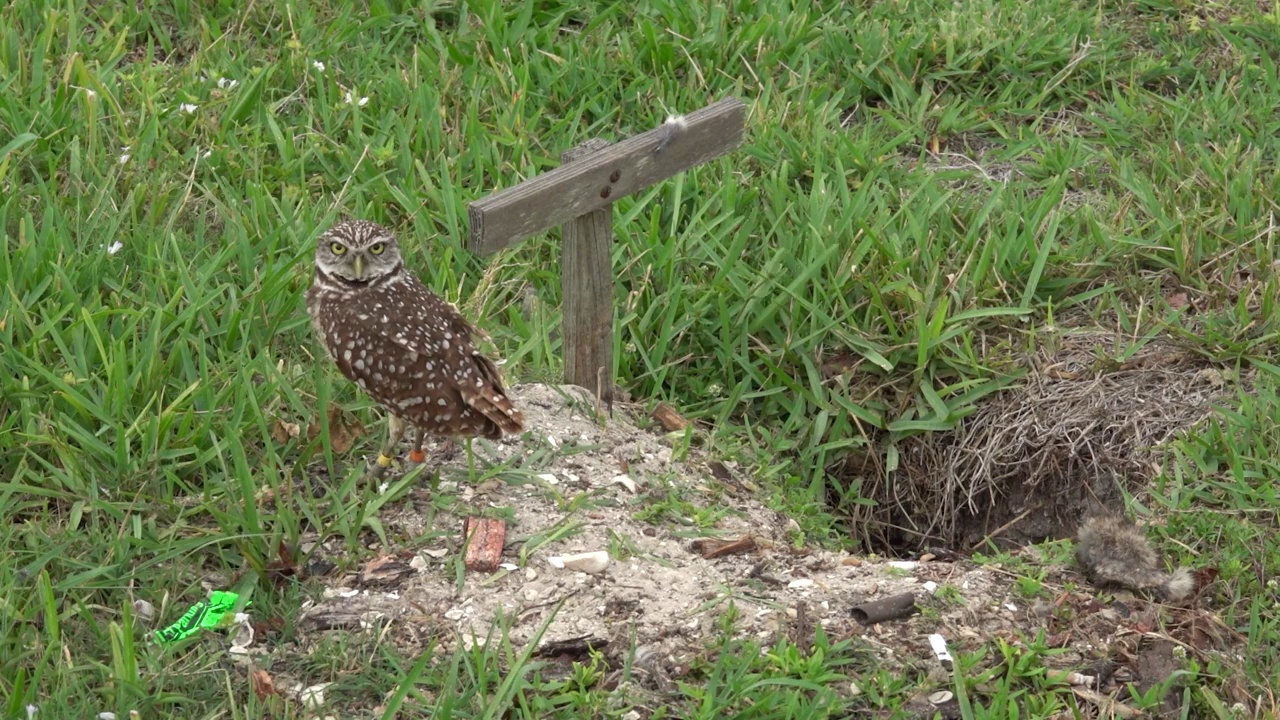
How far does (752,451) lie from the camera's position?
5203mm


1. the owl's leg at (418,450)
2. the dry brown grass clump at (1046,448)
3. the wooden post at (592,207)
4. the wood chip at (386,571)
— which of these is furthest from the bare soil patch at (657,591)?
the dry brown grass clump at (1046,448)

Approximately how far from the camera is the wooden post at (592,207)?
4402 millimetres

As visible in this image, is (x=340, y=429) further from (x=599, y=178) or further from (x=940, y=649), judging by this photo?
(x=940, y=649)

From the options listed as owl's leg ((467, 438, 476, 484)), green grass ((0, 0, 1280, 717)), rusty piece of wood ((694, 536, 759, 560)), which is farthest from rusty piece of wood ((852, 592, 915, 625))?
owl's leg ((467, 438, 476, 484))

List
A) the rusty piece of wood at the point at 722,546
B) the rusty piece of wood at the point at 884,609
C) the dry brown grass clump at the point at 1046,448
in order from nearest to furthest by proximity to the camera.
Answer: the rusty piece of wood at the point at 884,609
the rusty piece of wood at the point at 722,546
the dry brown grass clump at the point at 1046,448

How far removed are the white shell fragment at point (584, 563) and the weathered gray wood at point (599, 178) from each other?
94 cm

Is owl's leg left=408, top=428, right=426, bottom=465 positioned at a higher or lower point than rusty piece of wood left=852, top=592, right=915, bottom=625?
higher

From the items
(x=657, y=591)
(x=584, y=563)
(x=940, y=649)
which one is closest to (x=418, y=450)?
(x=584, y=563)

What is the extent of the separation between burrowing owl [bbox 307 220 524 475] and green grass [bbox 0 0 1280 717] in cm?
28

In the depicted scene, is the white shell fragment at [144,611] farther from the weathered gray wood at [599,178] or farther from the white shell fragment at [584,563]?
the weathered gray wood at [599,178]

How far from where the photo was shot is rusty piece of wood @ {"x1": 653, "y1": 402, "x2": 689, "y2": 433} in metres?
5.21

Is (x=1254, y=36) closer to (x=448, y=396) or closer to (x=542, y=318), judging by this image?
(x=542, y=318)

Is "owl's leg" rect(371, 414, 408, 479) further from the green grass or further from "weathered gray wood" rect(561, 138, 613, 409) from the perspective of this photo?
"weathered gray wood" rect(561, 138, 613, 409)

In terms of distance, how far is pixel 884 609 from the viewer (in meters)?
4.19
